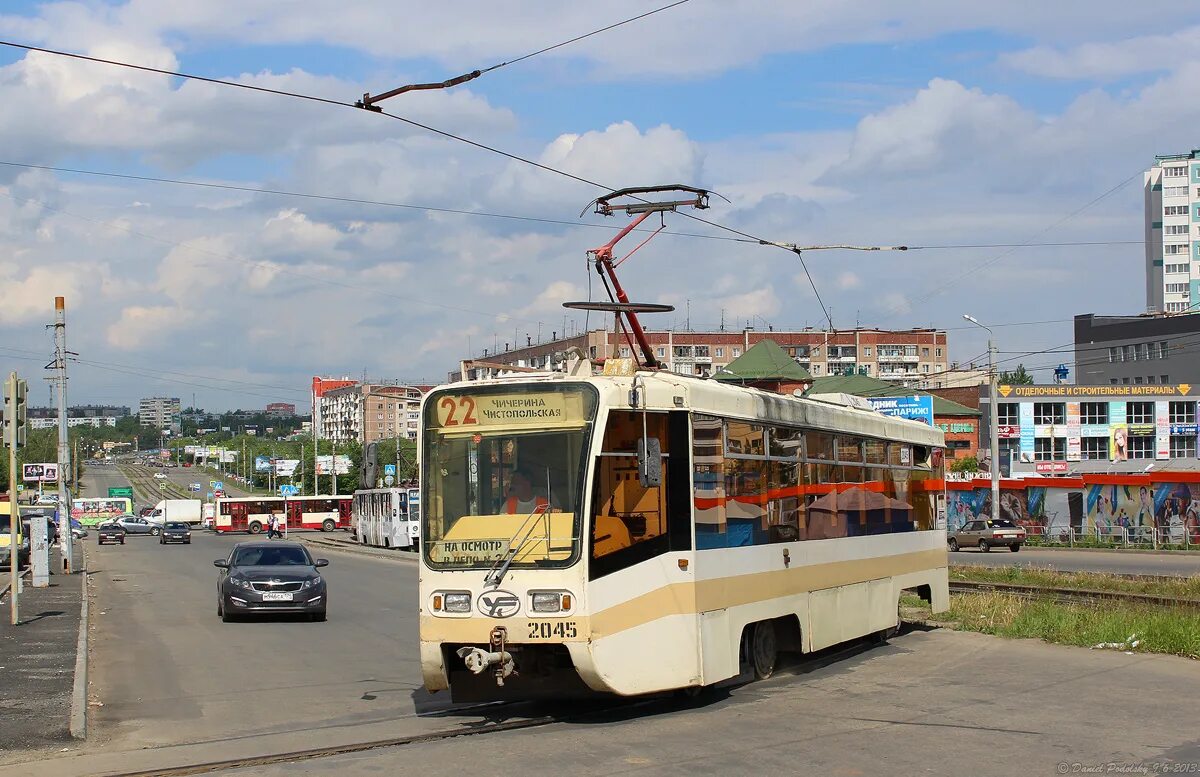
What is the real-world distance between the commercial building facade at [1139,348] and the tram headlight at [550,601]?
10251cm

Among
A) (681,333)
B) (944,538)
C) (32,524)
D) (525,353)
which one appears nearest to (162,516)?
(525,353)

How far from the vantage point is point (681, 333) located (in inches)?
5472

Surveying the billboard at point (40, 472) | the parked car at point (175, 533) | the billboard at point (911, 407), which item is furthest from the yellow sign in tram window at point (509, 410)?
the parked car at point (175, 533)

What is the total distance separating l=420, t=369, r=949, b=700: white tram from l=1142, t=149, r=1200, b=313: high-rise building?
511ft

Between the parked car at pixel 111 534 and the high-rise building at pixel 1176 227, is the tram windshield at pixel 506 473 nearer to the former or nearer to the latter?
the parked car at pixel 111 534

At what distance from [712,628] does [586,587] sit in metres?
1.70

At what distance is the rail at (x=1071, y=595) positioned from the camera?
72.9 feet

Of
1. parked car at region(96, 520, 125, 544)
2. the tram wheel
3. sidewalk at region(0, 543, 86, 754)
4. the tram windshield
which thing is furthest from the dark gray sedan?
parked car at region(96, 520, 125, 544)

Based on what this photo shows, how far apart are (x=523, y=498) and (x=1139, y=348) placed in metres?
114

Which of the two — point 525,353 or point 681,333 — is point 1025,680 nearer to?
point 525,353

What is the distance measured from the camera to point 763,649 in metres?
13.4

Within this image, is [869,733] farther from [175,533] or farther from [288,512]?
[288,512]

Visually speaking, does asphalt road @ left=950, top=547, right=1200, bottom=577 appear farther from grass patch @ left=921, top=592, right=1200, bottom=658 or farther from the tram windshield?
the tram windshield

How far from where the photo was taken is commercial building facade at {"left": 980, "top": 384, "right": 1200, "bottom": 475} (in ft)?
318
